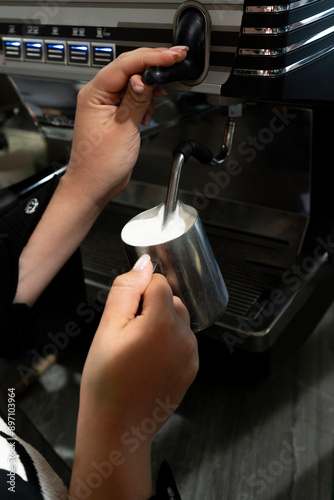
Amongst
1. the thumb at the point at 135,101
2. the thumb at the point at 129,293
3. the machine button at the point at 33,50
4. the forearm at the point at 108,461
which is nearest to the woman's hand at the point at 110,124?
the thumb at the point at 135,101

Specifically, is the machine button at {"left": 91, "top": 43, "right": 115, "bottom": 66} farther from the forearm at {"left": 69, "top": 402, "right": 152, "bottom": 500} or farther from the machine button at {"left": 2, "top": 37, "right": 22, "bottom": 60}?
the forearm at {"left": 69, "top": 402, "right": 152, "bottom": 500}

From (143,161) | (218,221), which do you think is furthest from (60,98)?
(218,221)

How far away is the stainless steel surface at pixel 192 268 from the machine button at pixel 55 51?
0.31 m

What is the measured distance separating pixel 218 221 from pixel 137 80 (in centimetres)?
49

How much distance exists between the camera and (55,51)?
2.12ft

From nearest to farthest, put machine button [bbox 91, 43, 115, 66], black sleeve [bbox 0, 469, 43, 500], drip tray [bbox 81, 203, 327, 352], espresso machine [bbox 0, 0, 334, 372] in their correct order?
black sleeve [bbox 0, 469, 43, 500] → espresso machine [bbox 0, 0, 334, 372] → machine button [bbox 91, 43, 115, 66] → drip tray [bbox 81, 203, 327, 352]

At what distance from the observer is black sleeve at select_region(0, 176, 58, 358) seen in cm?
62

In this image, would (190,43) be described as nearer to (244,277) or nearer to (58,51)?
(58,51)

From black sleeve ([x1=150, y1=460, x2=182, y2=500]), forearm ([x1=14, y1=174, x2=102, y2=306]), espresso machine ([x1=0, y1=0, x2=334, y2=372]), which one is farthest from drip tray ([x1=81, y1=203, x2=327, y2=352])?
black sleeve ([x1=150, y1=460, x2=182, y2=500])

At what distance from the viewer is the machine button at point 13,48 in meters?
0.68

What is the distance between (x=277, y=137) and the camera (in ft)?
2.75

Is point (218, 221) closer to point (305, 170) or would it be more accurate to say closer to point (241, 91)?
point (305, 170)

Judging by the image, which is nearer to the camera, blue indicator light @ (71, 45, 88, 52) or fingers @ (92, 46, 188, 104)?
fingers @ (92, 46, 188, 104)

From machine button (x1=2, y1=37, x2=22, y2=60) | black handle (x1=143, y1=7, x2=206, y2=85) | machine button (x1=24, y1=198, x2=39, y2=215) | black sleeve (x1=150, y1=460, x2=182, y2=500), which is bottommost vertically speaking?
black sleeve (x1=150, y1=460, x2=182, y2=500)
